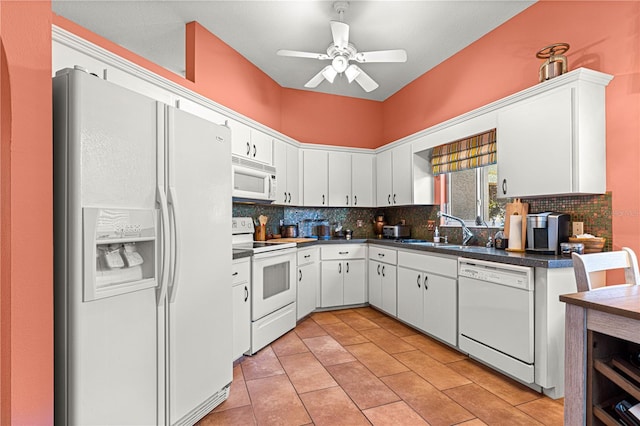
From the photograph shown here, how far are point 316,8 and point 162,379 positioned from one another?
10.1 ft

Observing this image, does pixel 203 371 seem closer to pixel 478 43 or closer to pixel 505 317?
pixel 505 317

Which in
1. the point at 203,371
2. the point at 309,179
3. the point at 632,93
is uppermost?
the point at 632,93

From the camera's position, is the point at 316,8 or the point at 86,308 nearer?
the point at 86,308

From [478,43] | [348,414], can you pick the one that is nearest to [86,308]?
[348,414]

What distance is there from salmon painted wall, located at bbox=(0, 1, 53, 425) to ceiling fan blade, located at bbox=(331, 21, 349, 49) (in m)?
2.01

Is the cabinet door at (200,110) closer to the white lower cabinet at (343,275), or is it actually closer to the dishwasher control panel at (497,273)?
the white lower cabinet at (343,275)

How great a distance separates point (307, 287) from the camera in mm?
3936

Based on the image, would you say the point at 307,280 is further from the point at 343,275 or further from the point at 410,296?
the point at 410,296

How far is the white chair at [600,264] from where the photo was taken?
147 cm

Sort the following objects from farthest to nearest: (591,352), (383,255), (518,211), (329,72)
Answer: (383,255), (329,72), (518,211), (591,352)

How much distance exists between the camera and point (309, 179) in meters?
4.47

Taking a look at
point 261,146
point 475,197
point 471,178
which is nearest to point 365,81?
point 261,146

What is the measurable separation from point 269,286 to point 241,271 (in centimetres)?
53

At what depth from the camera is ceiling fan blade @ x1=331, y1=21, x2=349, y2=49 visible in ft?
8.72
